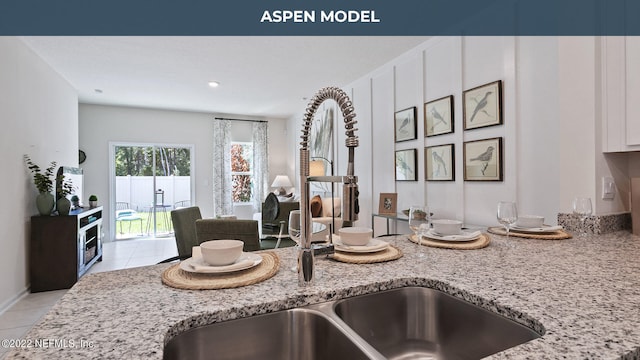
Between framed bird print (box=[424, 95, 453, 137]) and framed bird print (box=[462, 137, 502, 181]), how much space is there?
299 millimetres

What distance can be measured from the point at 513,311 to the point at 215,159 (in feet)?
21.8

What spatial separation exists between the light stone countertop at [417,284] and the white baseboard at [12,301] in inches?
117

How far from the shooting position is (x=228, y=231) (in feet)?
7.44

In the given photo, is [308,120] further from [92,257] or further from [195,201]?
[195,201]

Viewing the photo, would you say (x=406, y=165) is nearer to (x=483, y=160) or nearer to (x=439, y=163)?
(x=439, y=163)

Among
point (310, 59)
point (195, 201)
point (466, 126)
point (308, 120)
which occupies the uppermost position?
point (310, 59)

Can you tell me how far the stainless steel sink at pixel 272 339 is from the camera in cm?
68

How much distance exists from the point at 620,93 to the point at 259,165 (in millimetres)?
6282

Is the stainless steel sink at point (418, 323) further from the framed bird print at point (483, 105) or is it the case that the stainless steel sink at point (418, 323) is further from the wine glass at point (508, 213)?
the framed bird print at point (483, 105)

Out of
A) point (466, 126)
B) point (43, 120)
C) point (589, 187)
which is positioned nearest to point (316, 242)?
point (589, 187)

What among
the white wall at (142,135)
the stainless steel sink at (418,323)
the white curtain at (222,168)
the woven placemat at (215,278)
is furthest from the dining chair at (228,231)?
the white wall at (142,135)

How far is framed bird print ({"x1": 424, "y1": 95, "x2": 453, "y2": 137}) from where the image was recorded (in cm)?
301

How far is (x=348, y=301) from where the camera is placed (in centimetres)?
85
